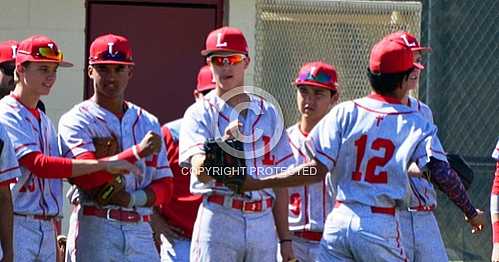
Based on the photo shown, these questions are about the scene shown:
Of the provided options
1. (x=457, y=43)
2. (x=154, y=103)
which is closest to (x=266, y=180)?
(x=154, y=103)

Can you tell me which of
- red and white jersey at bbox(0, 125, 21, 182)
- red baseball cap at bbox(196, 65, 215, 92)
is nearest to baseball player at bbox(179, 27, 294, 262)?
red baseball cap at bbox(196, 65, 215, 92)

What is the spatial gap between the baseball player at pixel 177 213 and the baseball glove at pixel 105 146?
0.96 metres

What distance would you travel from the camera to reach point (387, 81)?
6.90 metres

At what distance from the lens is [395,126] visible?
6.86 metres

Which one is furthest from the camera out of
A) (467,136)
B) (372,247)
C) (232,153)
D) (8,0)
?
(467,136)

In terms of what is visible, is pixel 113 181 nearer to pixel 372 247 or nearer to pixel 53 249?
pixel 53 249

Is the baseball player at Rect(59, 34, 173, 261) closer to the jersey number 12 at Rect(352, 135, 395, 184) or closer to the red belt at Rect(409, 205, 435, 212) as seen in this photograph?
the jersey number 12 at Rect(352, 135, 395, 184)

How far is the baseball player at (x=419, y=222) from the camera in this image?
759 cm

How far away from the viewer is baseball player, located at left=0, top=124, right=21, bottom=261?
6527 mm

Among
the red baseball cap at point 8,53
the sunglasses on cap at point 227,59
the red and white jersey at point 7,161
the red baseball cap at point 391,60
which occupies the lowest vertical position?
the red and white jersey at point 7,161

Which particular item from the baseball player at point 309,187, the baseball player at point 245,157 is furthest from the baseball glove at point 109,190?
the baseball player at point 309,187

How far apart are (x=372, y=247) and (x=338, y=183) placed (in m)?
0.39

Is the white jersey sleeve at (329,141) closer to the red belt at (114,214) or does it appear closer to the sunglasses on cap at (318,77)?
the red belt at (114,214)

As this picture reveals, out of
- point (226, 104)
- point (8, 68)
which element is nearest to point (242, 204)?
point (226, 104)
